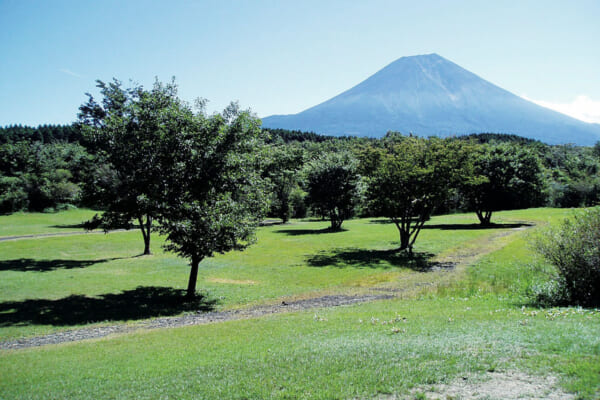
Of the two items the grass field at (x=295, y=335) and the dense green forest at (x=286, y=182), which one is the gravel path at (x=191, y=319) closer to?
the grass field at (x=295, y=335)

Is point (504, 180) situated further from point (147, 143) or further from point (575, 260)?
point (147, 143)

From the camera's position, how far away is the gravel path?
15.4 m

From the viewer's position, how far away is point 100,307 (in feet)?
67.2

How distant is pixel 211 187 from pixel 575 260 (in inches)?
714

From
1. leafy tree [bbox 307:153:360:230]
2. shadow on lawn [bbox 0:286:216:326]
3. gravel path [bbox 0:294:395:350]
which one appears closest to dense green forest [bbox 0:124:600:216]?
leafy tree [bbox 307:153:360:230]

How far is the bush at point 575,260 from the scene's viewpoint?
1462 centimetres

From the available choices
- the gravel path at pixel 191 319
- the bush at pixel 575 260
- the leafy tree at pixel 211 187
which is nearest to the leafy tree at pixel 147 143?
the leafy tree at pixel 211 187

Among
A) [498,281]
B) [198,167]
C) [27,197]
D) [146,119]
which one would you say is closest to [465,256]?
[498,281]

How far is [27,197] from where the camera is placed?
8031 centimetres

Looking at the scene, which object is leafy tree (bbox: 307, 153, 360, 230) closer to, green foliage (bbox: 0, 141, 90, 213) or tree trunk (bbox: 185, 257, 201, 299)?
tree trunk (bbox: 185, 257, 201, 299)

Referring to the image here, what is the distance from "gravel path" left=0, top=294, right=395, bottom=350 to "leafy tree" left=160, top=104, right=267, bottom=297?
397 centimetres

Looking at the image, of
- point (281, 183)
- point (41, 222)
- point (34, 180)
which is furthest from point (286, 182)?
point (34, 180)

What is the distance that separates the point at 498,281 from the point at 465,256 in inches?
479

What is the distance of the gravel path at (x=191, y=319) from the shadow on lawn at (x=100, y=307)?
1.34 m
